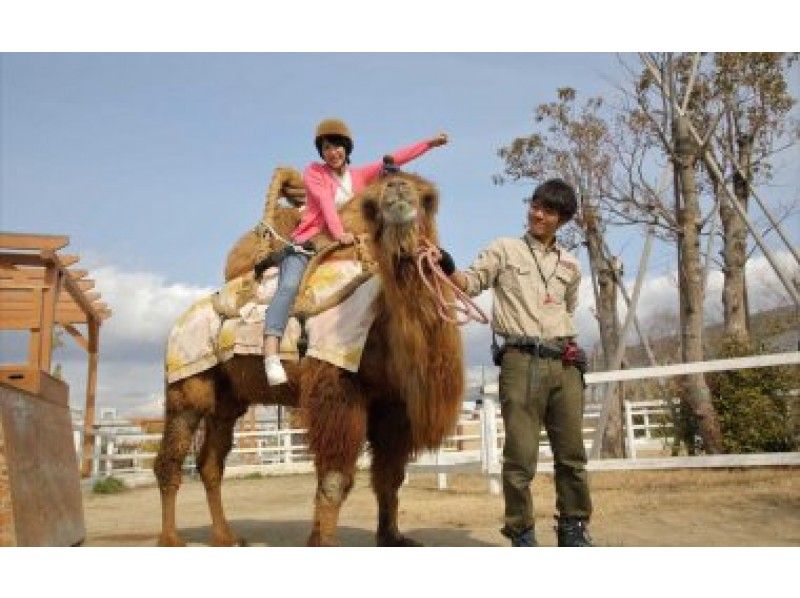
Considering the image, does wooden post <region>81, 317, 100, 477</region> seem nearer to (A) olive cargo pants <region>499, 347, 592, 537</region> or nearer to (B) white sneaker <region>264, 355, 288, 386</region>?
(B) white sneaker <region>264, 355, 288, 386</region>

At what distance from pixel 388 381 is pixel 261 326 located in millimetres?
1185

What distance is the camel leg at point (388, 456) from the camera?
5285mm

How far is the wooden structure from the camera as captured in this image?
4.41 meters

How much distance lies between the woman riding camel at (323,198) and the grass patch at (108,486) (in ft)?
40.7

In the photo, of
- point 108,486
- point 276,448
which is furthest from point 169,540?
point 276,448

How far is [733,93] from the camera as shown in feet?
55.4

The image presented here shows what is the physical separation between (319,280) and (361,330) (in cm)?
58

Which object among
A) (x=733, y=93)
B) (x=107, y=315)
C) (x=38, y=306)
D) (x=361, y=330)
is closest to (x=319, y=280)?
(x=361, y=330)

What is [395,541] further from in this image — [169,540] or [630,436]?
[630,436]

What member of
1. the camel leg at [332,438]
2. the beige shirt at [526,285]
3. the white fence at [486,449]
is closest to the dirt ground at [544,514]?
Result: the white fence at [486,449]

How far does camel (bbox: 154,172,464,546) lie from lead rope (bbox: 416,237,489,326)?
8cm

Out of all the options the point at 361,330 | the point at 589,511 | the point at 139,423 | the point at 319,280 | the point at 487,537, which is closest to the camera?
the point at 589,511

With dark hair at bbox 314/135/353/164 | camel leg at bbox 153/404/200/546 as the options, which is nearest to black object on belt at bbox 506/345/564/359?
dark hair at bbox 314/135/353/164

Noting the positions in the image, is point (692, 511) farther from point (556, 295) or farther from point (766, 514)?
point (556, 295)
